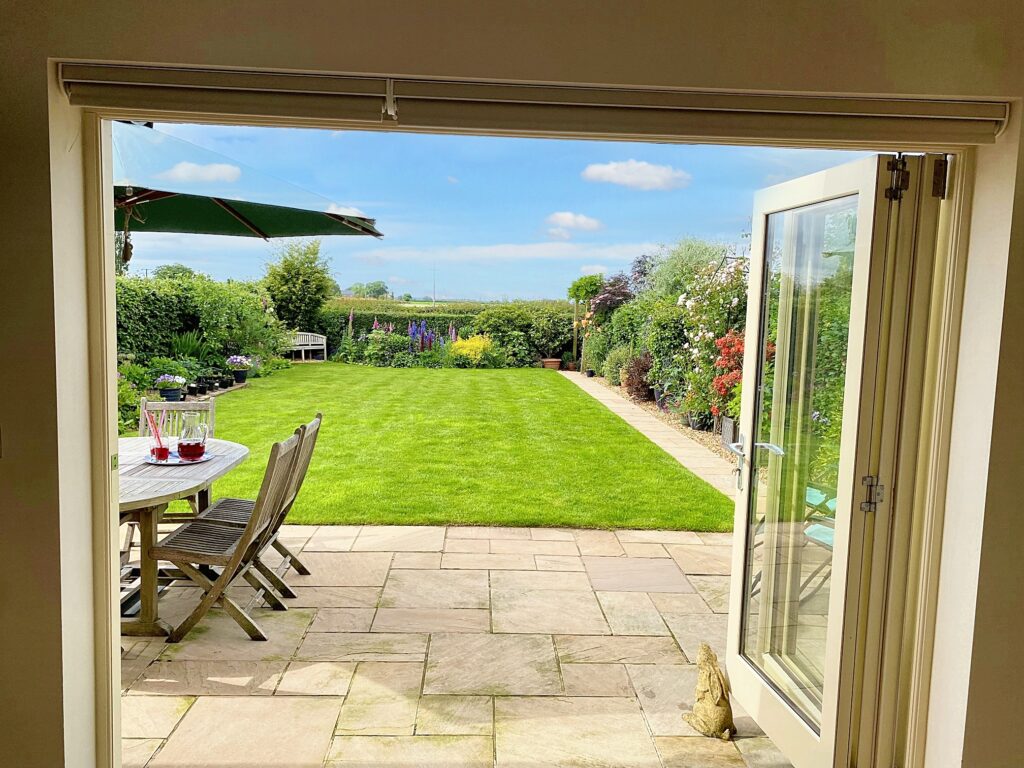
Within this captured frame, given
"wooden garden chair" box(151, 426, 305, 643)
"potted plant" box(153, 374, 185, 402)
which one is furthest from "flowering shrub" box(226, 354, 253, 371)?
"wooden garden chair" box(151, 426, 305, 643)

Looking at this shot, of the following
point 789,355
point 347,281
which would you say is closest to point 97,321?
point 789,355

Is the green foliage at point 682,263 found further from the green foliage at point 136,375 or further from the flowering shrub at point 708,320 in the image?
the green foliage at point 136,375

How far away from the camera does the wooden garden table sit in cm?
347

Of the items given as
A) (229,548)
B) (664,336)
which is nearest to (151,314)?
(664,336)

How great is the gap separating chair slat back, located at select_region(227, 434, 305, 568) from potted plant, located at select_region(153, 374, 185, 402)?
223 inches

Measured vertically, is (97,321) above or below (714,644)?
above

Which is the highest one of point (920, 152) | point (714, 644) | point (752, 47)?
point (752, 47)

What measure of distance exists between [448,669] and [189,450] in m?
1.85

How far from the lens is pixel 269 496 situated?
11.8ft

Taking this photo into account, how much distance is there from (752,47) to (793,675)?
2175 millimetres

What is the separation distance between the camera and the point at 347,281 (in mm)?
15109

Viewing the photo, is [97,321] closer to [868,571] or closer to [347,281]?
[868,571]

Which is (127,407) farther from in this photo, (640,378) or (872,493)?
(872,493)

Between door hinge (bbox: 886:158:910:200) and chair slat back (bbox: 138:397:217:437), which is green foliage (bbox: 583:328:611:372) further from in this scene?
door hinge (bbox: 886:158:910:200)
